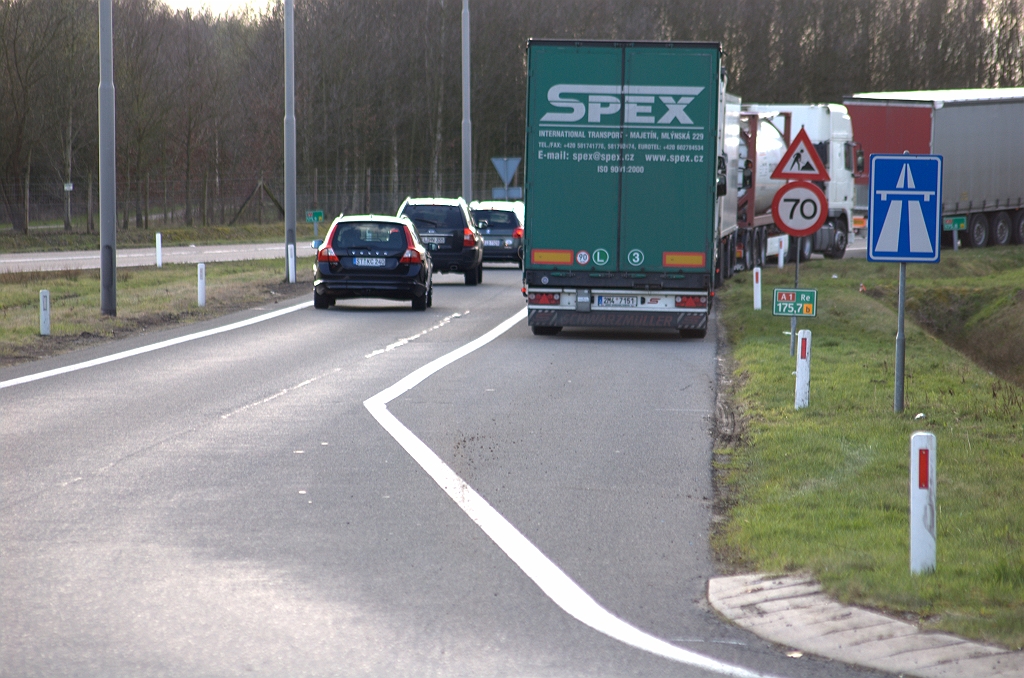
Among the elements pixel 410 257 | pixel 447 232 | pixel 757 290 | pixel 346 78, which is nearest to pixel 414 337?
pixel 410 257

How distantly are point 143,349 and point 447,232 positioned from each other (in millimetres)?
13420

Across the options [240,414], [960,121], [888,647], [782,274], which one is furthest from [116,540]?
[960,121]

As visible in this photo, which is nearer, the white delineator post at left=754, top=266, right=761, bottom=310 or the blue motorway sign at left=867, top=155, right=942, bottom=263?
the blue motorway sign at left=867, top=155, right=942, bottom=263

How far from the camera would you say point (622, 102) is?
1923 cm

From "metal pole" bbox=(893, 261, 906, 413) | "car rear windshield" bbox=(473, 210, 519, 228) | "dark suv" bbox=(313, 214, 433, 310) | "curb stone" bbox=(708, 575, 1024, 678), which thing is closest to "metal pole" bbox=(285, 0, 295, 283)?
"dark suv" bbox=(313, 214, 433, 310)

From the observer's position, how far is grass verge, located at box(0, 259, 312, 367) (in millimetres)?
18891

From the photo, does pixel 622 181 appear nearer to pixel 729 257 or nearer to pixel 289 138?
pixel 729 257

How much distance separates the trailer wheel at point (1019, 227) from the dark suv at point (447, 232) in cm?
2151

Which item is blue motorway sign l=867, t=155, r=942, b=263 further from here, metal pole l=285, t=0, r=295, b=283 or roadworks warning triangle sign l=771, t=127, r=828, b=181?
metal pole l=285, t=0, r=295, b=283

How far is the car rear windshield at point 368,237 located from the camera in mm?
23719

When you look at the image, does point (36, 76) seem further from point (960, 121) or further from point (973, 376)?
point (973, 376)

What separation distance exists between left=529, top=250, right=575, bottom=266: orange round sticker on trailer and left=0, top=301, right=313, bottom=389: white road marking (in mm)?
4456

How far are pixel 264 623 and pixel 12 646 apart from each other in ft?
3.16

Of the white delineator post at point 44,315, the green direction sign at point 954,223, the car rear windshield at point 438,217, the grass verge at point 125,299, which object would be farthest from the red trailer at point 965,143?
the white delineator post at point 44,315
